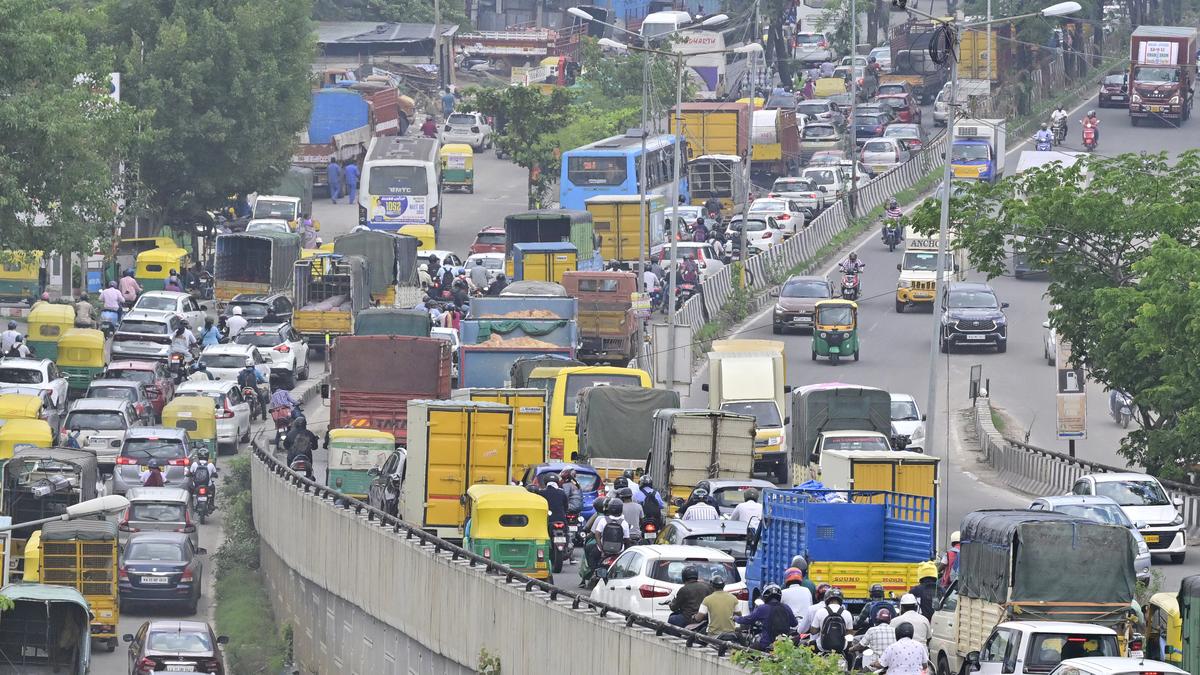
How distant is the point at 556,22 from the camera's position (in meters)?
122

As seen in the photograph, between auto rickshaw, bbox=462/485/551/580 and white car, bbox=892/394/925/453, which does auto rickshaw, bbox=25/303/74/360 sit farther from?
auto rickshaw, bbox=462/485/551/580

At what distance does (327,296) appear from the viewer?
57562 mm

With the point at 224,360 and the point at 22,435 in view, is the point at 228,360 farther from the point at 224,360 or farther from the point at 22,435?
the point at 22,435

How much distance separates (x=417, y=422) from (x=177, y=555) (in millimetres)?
5593

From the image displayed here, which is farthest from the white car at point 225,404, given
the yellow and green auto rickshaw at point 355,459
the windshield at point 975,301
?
the windshield at point 975,301

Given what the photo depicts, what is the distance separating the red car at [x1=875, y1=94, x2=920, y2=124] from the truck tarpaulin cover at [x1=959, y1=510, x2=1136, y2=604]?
70.4 meters

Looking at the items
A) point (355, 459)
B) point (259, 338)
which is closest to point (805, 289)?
point (259, 338)

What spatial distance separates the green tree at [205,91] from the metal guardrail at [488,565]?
2969cm

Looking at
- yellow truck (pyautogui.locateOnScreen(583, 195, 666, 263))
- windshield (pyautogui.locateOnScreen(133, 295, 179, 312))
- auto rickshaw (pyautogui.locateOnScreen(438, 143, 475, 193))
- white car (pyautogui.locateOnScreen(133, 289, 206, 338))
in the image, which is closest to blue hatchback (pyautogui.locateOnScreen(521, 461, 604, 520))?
white car (pyautogui.locateOnScreen(133, 289, 206, 338))

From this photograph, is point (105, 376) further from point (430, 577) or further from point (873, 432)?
point (430, 577)

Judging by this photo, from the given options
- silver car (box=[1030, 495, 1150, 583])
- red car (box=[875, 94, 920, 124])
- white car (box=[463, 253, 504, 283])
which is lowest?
silver car (box=[1030, 495, 1150, 583])

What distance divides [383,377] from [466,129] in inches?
2069

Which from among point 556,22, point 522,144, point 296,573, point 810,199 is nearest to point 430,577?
point 296,573

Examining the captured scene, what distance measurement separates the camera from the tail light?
2659 centimetres
